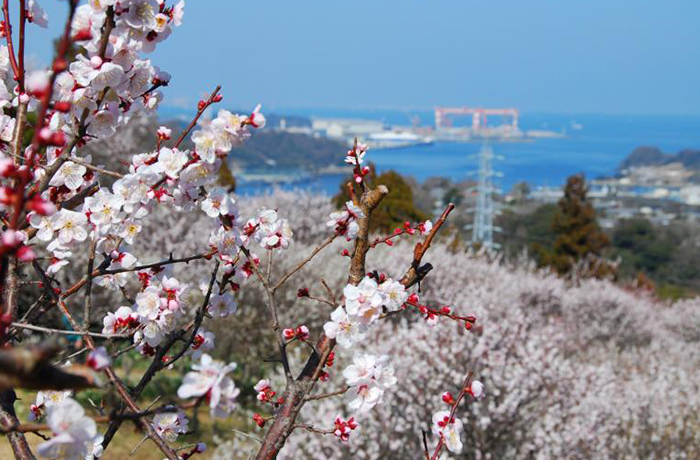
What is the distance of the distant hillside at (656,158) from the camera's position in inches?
2655

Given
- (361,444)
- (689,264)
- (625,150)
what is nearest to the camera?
(361,444)

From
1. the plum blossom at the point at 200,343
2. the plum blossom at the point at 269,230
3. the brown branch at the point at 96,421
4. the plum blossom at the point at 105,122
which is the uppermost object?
the plum blossom at the point at 105,122

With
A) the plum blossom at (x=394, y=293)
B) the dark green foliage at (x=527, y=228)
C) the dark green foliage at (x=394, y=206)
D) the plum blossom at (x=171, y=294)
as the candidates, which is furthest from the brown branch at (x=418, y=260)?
the dark green foliage at (x=527, y=228)

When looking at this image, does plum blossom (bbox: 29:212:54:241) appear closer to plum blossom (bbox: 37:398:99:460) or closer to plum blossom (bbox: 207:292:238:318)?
plum blossom (bbox: 207:292:238:318)

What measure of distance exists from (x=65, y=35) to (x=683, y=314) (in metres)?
16.3

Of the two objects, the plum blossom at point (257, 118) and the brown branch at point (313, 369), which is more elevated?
the plum blossom at point (257, 118)

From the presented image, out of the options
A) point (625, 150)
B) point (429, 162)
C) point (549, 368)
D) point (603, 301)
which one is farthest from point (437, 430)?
point (625, 150)

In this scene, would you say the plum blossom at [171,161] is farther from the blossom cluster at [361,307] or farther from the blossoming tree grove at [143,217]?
the blossom cluster at [361,307]

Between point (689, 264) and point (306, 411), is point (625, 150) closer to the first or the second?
point (689, 264)

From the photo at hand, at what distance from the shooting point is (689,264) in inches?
1078

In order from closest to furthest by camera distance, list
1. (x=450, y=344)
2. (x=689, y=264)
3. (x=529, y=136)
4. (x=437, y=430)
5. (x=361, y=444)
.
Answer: (x=437, y=430), (x=361, y=444), (x=450, y=344), (x=689, y=264), (x=529, y=136)

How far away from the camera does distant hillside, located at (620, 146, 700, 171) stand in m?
67.4

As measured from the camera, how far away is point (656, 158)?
7644 cm

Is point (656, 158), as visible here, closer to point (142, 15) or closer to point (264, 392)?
point (264, 392)
